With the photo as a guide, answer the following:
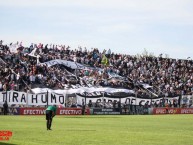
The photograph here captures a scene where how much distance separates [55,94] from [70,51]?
1281 cm

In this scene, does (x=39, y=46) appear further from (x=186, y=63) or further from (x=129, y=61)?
(x=186, y=63)

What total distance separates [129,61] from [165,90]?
669 centimetres

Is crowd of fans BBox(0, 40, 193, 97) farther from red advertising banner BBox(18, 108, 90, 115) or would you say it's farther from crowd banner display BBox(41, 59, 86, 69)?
red advertising banner BBox(18, 108, 90, 115)

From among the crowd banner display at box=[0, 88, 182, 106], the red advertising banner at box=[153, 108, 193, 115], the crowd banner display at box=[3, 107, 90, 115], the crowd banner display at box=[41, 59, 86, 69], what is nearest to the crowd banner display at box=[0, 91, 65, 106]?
the crowd banner display at box=[0, 88, 182, 106]

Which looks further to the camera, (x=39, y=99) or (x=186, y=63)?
(x=186, y=63)

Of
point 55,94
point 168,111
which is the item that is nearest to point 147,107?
point 168,111

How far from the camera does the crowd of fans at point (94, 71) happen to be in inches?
2251

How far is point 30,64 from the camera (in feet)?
196

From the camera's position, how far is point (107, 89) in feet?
211

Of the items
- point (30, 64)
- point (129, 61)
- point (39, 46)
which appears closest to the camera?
point (30, 64)

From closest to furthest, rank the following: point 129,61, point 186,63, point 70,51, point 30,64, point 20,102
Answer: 1. point 20,102
2. point 30,64
3. point 70,51
4. point 129,61
5. point 186,63

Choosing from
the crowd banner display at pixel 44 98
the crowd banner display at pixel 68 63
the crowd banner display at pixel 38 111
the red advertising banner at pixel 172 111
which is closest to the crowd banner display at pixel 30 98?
the crowd banner display at pixel 44 98

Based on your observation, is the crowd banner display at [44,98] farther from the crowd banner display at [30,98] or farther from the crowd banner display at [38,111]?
the crowd banner display at [38,111]

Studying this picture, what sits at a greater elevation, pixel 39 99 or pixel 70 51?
pixel 70 51
